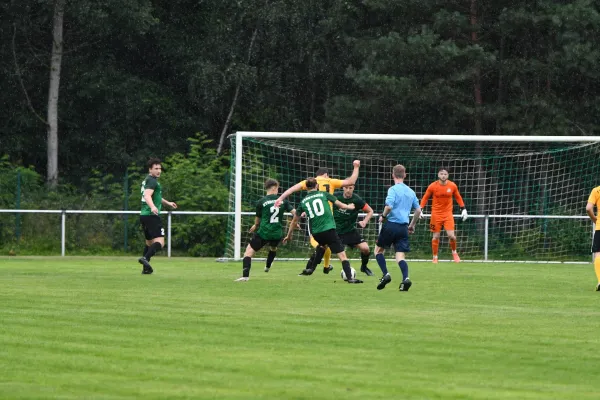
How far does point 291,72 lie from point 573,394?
3883 cm

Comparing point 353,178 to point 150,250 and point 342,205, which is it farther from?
point 150,250

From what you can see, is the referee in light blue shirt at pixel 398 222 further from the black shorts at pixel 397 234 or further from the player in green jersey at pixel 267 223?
the player in green jersey at pixel 267 223

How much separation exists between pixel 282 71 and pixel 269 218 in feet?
89.4

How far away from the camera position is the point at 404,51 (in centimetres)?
3947

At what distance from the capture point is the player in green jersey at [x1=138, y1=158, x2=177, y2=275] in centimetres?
2072

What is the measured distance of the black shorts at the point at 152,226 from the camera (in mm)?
21016

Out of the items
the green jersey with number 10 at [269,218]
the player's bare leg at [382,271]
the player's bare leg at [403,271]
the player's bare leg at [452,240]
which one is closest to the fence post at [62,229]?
the player's bare leg at [452,240]

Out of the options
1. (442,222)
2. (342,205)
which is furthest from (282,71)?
(342,205)

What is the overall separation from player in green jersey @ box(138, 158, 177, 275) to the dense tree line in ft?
62.5

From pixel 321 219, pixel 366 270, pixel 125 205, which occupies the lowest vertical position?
pixel 366 270

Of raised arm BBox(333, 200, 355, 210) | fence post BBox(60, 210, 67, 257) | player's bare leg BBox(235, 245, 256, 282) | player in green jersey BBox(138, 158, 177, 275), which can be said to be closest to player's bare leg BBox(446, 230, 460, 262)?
raised arm BBox(333, 200, 355, 210)

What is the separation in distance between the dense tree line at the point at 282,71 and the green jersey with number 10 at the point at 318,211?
21.1m

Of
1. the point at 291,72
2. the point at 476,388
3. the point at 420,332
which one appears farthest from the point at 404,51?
the point at 476,388

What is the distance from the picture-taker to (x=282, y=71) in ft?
151
